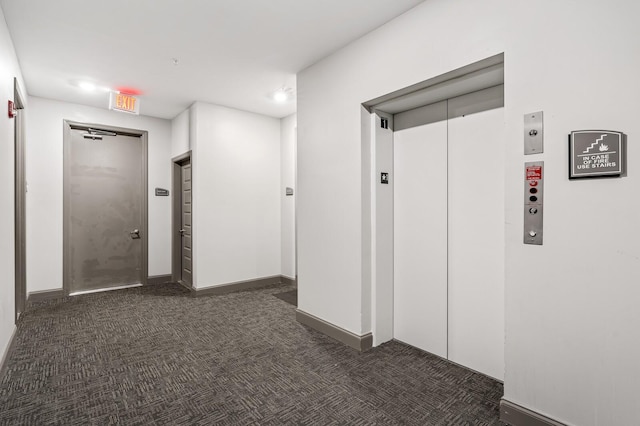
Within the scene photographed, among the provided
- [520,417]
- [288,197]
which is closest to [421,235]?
[520,417]

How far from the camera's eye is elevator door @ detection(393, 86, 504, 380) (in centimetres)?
243

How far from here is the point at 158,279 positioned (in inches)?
214

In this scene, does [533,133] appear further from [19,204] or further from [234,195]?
[19,204]

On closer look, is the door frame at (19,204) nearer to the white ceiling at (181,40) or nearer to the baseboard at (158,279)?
the white ceiling at (181,40)

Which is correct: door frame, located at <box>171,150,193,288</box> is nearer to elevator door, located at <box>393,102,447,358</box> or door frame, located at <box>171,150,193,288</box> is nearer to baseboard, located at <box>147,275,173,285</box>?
baseboard, located at <box>147,275,173,285</box>

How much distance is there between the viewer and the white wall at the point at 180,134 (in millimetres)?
5018

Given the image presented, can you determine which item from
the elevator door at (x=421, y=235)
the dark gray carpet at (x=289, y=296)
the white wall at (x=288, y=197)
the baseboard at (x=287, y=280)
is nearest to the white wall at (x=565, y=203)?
the elevator door at (x=421, y=235)

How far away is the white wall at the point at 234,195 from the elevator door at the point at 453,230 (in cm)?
276

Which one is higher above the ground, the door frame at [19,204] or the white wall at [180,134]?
the white wall at [180,134]

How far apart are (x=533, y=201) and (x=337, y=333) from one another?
203cm

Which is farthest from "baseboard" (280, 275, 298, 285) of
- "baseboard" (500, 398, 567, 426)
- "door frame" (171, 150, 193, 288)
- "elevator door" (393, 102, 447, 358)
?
"baseboard" (500, 398, 567, 426)

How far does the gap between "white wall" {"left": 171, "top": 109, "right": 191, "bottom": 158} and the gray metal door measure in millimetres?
232

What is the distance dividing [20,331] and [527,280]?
4.55 meters

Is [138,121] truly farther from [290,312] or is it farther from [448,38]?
[448,38]
